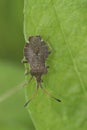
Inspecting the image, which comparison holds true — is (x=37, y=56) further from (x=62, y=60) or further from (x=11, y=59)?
(x=11, y=59)

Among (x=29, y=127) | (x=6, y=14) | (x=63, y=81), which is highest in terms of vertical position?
(x=6, y=14)

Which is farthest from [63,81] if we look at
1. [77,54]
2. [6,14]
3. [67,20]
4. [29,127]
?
[6,14]

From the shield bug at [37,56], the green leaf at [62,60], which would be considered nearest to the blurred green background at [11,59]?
the shield bug at [37,56]

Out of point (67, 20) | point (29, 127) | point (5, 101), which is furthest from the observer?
point (5, 101)

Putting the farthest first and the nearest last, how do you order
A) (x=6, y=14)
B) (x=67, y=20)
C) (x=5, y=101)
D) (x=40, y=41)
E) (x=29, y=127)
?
(x=6, y=14) → (x=5, y=101) → (x=29, y=127) → (x=40, y=41) → (x=67, y=20)

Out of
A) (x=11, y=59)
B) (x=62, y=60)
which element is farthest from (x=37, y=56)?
(x=11, y=59)

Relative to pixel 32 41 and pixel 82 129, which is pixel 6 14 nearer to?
pixel 32 41
